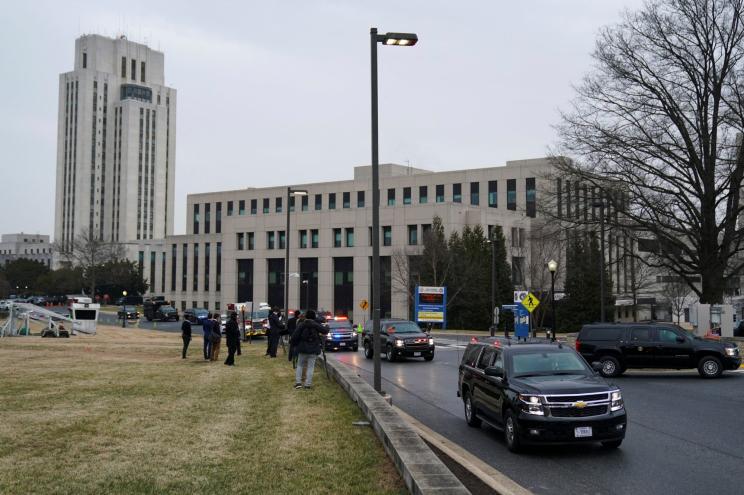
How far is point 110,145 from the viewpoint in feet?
591


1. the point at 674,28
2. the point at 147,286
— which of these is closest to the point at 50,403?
the point at 674,28

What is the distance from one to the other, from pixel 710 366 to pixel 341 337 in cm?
1871

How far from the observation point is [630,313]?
9294cm

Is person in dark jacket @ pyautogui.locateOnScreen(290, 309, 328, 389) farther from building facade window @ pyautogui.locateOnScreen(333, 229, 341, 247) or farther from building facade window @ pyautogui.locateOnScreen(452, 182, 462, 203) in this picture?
building facade window @ pyautogui.locateOnScreen(452, 182, 462, 203)

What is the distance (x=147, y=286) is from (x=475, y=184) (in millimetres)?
69292

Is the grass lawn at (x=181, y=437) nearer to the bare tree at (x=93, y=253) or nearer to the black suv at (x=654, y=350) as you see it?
the black suv at (x=654, y=350)

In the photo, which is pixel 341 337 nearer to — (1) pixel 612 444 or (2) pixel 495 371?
(2) pixel 495 371

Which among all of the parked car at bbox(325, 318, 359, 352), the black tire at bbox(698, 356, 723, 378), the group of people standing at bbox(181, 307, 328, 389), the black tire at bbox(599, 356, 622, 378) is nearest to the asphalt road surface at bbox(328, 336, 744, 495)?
the black tire at bbox(698, 356, 723, 378)

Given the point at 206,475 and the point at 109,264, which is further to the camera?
the point at 109,264

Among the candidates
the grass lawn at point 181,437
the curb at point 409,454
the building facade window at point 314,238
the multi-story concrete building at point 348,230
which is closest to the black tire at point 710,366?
the grass lawn at point 181,437

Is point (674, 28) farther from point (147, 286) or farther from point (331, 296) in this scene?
point (147, 286)

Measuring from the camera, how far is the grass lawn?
7.83 m

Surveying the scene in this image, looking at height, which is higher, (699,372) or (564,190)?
(564,190)

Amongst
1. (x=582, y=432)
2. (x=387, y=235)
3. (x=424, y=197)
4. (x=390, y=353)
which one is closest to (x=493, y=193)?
(x=424, y=197)
